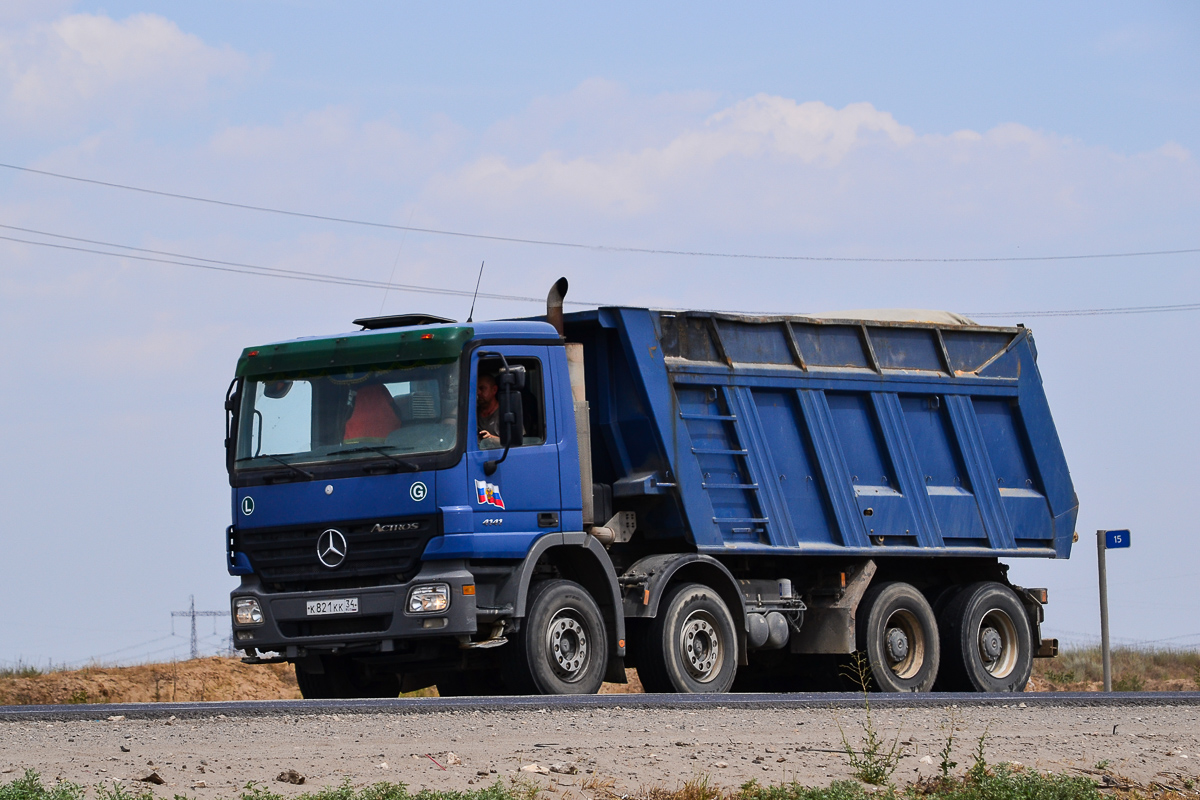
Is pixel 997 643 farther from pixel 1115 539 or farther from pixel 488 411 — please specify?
pixel 488 411

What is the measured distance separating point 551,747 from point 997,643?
9524 mm

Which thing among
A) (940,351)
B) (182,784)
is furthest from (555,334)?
(182,784)

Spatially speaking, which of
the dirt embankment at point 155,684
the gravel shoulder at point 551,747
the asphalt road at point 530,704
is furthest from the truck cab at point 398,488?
the dirt embankment at point 155,684

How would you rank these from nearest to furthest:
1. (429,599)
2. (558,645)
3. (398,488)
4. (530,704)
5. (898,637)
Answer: (530,704) < (429,599) < (398,488) < (558,645) < (898,637)

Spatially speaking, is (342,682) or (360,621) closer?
(360,621)

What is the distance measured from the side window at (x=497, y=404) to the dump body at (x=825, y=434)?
4.02 ft

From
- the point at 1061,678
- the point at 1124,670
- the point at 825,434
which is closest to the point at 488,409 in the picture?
the point at 825,434

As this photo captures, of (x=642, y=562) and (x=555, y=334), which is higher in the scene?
(x=555, y=334)

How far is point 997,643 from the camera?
1678 centimetres

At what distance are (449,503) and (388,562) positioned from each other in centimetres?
68

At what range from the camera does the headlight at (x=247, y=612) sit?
1252cm

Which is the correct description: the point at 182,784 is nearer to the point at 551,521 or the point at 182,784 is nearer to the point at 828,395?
the point at 551,521

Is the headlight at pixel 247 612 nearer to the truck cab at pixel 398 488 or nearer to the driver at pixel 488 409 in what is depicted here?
the truck cab at pixel 398 488

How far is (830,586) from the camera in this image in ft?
50.9
